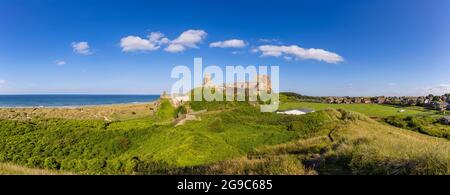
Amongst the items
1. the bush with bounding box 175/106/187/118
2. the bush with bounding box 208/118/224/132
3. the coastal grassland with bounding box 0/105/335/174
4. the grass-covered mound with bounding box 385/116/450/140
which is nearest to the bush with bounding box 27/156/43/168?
the coastal grassland with bounding box 0/105/335/174

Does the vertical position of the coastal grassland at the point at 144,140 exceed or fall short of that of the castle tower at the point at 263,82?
it falls short

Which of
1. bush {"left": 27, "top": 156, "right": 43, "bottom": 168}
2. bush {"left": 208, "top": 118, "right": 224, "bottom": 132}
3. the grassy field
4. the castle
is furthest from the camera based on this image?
the castle

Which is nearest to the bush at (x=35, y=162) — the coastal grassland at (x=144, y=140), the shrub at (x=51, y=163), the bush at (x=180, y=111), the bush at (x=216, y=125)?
the coastal grassland at (x=144, y=140)

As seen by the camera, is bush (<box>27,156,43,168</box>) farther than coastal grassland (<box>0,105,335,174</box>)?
Yes

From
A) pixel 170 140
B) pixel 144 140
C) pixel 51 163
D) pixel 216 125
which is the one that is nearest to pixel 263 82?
pixel 216 125

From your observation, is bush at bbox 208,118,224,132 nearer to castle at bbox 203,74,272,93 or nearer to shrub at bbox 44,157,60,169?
shrub at bbox 44,157,60,169

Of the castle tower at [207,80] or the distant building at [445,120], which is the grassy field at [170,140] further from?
the distant building at [445,120]

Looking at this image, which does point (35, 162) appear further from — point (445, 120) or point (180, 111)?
point (445, 120)

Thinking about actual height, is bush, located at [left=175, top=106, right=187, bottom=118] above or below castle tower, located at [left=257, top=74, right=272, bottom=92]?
below

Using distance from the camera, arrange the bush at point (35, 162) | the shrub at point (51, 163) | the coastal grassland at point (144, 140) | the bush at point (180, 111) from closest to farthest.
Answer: the shrub at point (51, 163)
the coastal grassland at point (144, 140)
the bush at point (35, 162)
the bush at point (180, 111)
